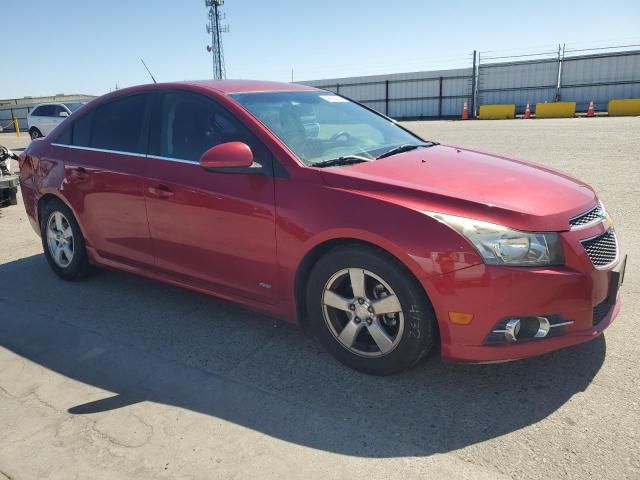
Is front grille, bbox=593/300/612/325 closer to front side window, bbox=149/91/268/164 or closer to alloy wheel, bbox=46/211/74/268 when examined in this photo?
front side window, bbox=149/91/268/164

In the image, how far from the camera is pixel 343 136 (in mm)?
3727

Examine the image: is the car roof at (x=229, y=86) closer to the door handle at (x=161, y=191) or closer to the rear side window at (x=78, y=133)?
the rear side window at (x=78, y=133)

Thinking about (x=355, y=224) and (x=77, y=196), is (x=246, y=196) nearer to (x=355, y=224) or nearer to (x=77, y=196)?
(x=355, y=224)

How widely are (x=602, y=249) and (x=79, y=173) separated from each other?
386cm

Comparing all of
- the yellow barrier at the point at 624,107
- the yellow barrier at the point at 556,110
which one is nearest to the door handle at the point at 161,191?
the yellow barrier at the point at 624,107

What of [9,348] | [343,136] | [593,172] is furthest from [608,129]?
[9,348]

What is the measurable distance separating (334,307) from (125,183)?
6.48 feet

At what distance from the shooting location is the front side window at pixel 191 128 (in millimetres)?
3436

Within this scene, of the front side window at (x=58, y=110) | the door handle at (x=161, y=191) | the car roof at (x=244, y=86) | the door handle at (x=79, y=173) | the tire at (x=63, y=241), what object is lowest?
the tire at (x=63, y=241)

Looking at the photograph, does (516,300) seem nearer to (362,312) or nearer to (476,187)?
(476,187)

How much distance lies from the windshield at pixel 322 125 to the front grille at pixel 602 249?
1.38m

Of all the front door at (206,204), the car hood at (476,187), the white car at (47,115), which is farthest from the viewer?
the white car at (47,115)

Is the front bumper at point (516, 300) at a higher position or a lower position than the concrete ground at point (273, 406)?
higher

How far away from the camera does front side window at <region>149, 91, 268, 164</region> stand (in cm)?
344
